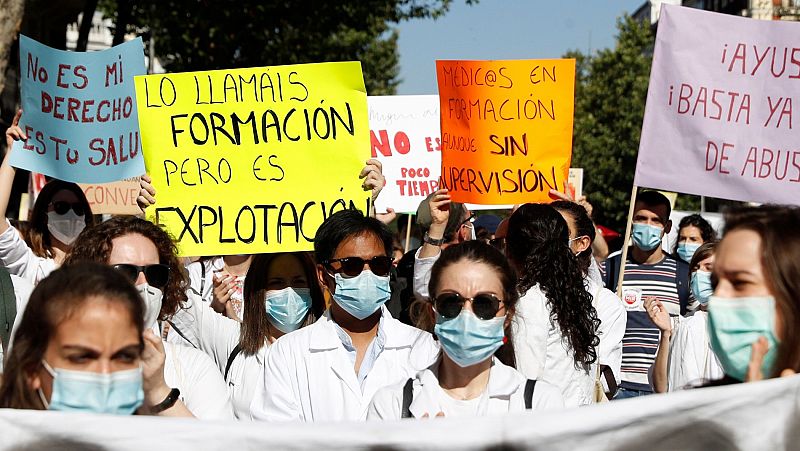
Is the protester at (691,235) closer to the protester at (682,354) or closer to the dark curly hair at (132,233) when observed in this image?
the protester at (682,354)

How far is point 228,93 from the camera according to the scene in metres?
5.87

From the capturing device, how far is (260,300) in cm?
499

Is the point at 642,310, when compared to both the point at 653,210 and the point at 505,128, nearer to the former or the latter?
the point at 653,210

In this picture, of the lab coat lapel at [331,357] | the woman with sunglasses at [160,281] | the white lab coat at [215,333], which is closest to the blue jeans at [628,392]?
the white lab coat at [215,333]

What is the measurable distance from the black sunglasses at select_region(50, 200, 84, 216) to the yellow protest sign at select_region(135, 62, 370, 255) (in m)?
0.68

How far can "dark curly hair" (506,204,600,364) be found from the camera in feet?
15.5

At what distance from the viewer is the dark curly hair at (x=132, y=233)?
14.2 ft

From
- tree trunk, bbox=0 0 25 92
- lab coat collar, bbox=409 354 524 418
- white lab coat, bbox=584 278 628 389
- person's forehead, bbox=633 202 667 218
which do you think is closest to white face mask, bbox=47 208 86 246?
white lab coat, bbox=584 278 628 389

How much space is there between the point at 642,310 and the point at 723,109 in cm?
154

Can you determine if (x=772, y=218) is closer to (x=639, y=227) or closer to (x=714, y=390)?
(x=714, y=390)

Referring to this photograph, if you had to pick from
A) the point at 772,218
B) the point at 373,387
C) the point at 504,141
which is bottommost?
the point at 373,387

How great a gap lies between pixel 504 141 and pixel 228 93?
76.9 inches

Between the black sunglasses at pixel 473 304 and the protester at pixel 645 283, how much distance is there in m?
3.08

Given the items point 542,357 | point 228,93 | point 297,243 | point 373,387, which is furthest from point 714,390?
point 228,93
